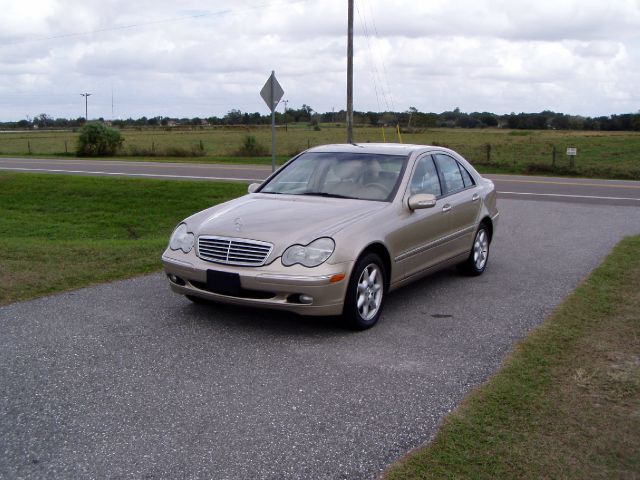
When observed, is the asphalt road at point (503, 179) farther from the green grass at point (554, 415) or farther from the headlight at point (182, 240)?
the headlight at point (182, 240)

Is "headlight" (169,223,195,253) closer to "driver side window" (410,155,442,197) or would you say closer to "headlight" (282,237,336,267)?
"headlight" (282,237,336,267)

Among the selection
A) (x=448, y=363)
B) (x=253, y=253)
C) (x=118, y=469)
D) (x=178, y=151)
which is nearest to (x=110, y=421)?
(x=118, y=469)

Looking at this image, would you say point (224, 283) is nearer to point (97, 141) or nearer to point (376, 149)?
point (376, 149)

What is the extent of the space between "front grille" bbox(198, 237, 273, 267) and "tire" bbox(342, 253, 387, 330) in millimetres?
752

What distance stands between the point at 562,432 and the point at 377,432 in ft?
3.38

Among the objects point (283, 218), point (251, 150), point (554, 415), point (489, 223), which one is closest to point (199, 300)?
point (283, 218)

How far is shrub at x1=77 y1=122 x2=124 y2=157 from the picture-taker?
38.5 meters

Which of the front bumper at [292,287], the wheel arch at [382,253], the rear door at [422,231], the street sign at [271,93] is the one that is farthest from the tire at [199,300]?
the street sign at [271,93]

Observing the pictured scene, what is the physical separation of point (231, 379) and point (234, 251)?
53.9 inches

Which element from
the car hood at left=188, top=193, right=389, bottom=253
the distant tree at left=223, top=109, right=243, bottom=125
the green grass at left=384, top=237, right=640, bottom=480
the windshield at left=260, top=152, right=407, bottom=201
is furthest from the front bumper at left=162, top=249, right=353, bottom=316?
the distant tree at left=223, top=109, right=243, bottom=125

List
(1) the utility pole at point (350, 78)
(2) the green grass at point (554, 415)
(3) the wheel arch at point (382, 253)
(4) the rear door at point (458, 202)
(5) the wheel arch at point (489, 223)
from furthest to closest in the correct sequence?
(1) the utility pole at point (350, 78), (5) the wheel arch at point (489, 223), (4) the rear door at point (458, 202), (3) the wheel arch at point (382, 253), (2) the green grass at point (554, 415)

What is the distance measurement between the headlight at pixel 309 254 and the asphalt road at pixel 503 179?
531 inches

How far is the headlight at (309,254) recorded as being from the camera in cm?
573

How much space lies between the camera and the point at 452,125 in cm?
7788
